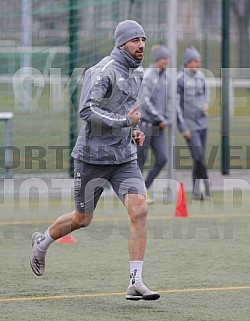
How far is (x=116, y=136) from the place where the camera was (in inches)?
307

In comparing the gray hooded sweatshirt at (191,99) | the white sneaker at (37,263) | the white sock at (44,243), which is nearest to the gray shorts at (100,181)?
the white sock at (44,243)

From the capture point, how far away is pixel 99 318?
6898 mm

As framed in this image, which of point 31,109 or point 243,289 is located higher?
point 31,109

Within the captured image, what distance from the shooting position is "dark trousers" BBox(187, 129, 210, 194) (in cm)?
1425

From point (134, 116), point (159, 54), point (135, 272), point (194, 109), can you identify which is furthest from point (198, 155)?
point (135, 272)

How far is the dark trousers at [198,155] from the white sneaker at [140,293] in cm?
693

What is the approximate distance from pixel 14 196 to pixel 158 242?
426cm

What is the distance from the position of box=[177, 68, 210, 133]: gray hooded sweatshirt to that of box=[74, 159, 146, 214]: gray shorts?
623cm

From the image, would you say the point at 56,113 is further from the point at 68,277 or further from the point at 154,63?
the point at 68,277

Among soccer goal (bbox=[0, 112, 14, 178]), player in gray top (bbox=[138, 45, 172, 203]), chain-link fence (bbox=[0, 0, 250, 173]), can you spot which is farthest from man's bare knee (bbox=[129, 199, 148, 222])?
soccer goal (bbox=[0, 112, 14, 178])

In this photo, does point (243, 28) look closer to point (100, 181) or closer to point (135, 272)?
point (100, 181)

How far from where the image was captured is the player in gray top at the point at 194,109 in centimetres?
1416

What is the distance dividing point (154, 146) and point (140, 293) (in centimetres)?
650

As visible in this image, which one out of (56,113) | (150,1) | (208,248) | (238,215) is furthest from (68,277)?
(56,113)
